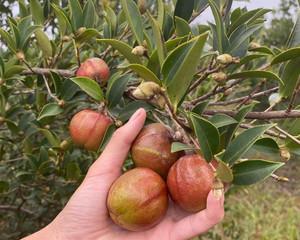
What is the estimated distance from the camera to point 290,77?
3.36ft

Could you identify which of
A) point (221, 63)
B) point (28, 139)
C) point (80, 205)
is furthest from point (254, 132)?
point (28, 139)

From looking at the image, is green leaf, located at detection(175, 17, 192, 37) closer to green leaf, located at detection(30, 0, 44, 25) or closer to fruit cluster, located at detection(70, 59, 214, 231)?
fruit cluster, located at detection(70, 59, 214, 231)

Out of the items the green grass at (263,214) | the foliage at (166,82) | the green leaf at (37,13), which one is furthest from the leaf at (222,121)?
the green grass at (263,214)

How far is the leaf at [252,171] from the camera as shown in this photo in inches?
32.3

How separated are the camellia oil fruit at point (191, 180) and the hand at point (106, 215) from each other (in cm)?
4

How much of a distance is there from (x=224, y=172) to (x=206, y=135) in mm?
81

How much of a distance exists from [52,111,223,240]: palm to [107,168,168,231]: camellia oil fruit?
3.2 inches

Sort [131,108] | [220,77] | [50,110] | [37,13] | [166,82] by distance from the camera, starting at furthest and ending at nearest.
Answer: [37,13]
[50,110]
[131,108]
[220,77]
[166,82]

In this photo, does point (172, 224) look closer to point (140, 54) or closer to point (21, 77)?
point (140, 54)

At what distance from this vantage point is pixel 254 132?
826mm

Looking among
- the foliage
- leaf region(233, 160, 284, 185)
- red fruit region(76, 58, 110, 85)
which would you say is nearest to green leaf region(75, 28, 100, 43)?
the foliage

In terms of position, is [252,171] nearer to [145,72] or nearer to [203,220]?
[203,220]

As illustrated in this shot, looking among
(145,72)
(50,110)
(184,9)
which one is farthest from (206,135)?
(50,110)

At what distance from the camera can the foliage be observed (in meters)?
0.84
